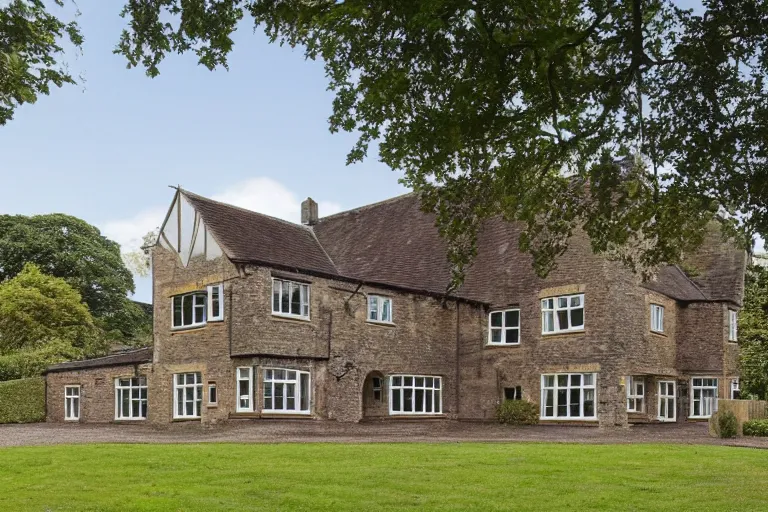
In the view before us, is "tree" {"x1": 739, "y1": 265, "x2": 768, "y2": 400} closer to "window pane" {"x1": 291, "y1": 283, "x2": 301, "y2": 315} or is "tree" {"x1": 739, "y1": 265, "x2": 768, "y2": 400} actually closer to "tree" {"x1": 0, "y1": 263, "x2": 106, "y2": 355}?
"window pane" {"x1": 291, "y1": 283, "x2": 301, "y2": 315}

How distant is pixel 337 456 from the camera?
19172 mm

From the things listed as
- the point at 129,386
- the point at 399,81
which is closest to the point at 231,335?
the point at 129,386

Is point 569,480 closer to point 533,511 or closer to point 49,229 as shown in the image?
point 533,511

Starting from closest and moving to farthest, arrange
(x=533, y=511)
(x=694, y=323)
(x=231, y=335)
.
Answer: (x=533, y=511)
(x=231, y=335)
(x=694, y=323)

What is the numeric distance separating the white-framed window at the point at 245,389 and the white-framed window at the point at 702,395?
2135 centimetres

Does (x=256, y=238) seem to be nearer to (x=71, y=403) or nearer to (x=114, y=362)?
(x=114, y=362)

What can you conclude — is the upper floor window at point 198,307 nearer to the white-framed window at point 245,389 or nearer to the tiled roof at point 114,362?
the white-framed window at point 245,389

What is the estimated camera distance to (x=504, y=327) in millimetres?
38312

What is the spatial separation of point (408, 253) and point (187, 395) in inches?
503

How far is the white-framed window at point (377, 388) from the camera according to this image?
35594 millimetres

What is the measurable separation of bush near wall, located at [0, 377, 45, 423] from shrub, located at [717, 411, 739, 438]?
2934cm

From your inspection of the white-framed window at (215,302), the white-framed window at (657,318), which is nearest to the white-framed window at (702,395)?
the white-framed window at (657,318)

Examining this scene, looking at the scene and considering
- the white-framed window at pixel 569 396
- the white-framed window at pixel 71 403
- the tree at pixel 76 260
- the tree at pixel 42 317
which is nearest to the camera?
the white-framed window at pixel 569 396

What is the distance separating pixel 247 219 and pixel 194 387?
703 cm
